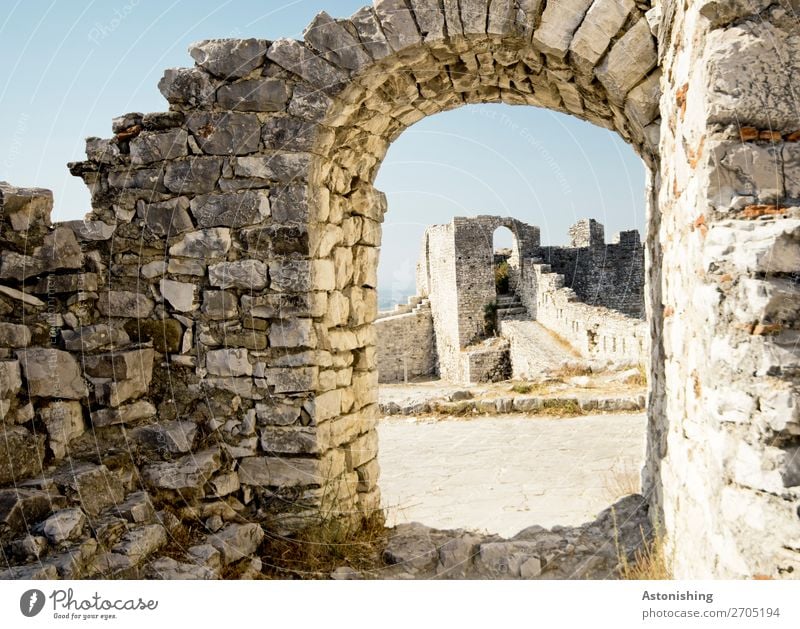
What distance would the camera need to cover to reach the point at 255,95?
163 inches

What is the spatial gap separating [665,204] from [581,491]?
9.77ft

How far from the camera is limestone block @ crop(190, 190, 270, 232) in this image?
4188 mm

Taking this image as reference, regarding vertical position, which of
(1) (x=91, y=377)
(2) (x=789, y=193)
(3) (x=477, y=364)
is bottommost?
(3) (x=477, y=364)

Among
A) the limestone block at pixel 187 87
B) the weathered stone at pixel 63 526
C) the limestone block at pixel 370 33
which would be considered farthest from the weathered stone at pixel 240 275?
the weathered stone at pixel 63 526

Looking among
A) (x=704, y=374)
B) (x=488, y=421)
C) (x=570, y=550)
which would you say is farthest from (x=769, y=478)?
(x=488, y=421)

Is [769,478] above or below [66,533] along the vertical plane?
above

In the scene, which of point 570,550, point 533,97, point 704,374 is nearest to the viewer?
point 704,374

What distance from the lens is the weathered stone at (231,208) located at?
13.7 ft

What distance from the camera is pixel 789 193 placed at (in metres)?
2.44

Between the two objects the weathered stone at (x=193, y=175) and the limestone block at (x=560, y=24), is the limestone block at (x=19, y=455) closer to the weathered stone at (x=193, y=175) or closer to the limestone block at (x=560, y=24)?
the weathered stone at (x=193, y=175)

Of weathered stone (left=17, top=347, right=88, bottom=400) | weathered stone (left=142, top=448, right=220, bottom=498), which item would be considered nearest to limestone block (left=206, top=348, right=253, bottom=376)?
→ weathered stone (left=142, top=448, right=220, bottom=498)

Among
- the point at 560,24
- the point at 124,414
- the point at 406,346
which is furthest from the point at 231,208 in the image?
the point at 406,346

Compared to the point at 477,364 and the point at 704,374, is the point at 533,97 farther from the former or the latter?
the point at 477,364
